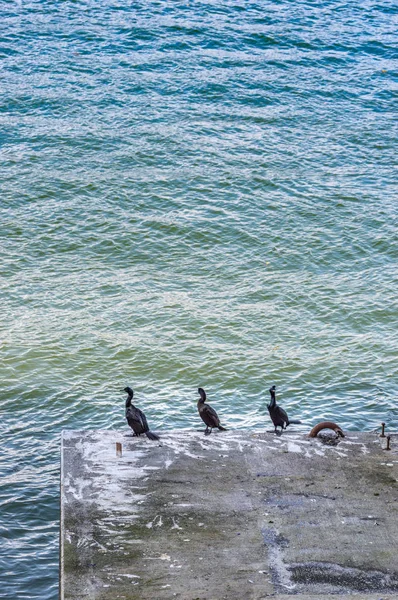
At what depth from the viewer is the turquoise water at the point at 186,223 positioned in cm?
1549

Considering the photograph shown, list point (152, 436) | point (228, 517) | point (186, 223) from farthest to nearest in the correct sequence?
1. point (186, 223)
2. point (152, 436)
3. point (228, 517)

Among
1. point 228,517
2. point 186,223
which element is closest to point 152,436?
point 228,517

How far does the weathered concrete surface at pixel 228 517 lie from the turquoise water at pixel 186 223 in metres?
1.67

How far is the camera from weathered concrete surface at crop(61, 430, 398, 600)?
9031 millimetres

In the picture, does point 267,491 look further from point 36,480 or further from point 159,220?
point 159,220

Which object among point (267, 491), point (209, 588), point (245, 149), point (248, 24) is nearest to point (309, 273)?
point (245, 149)

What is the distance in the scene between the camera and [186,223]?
22.9 metres

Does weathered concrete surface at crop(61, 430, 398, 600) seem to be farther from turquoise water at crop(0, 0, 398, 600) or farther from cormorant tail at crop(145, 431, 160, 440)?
turquoise water at crop(0, 0, 398, 600)

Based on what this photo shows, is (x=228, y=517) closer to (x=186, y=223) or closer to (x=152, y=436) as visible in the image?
(x=152, y=436)

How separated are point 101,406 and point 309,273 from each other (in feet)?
22.9

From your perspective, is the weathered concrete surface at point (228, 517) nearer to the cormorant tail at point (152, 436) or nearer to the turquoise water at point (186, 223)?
the cormorant tail at point (152, 436)

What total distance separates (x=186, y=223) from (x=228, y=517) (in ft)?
44.2

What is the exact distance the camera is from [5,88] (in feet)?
95.9

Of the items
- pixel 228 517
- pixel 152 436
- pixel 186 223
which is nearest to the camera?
pixel 228 517
